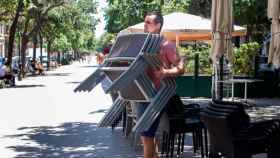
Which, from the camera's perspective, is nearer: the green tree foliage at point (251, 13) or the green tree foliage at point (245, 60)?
the green tree foliage at point (245, 60)

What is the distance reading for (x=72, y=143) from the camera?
32.8 feet

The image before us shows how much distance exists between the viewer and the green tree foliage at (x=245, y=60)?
18.5 meters

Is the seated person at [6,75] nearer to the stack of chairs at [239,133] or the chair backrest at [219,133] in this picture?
the chair backrest at [219,133]

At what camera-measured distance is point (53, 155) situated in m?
8.78

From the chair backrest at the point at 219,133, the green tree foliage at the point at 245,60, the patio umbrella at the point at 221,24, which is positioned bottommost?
the chair backrest at the point at 219,133

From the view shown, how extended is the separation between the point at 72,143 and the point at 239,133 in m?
4.68

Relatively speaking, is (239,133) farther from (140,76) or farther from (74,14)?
(74,14)

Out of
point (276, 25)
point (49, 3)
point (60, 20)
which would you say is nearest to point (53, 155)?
point (276, 25)

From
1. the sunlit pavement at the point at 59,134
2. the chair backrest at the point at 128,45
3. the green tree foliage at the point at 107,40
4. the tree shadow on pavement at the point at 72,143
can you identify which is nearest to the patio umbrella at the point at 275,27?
the sunlit pavement at the point at 59,134

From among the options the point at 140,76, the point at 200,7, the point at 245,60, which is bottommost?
the point at 245,60

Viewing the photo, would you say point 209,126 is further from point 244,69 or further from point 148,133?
point 244,69

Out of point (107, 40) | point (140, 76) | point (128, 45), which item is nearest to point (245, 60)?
point (128, 45)

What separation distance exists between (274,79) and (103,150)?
10390 millimetres

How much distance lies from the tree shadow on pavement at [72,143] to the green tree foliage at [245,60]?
7387 mm
